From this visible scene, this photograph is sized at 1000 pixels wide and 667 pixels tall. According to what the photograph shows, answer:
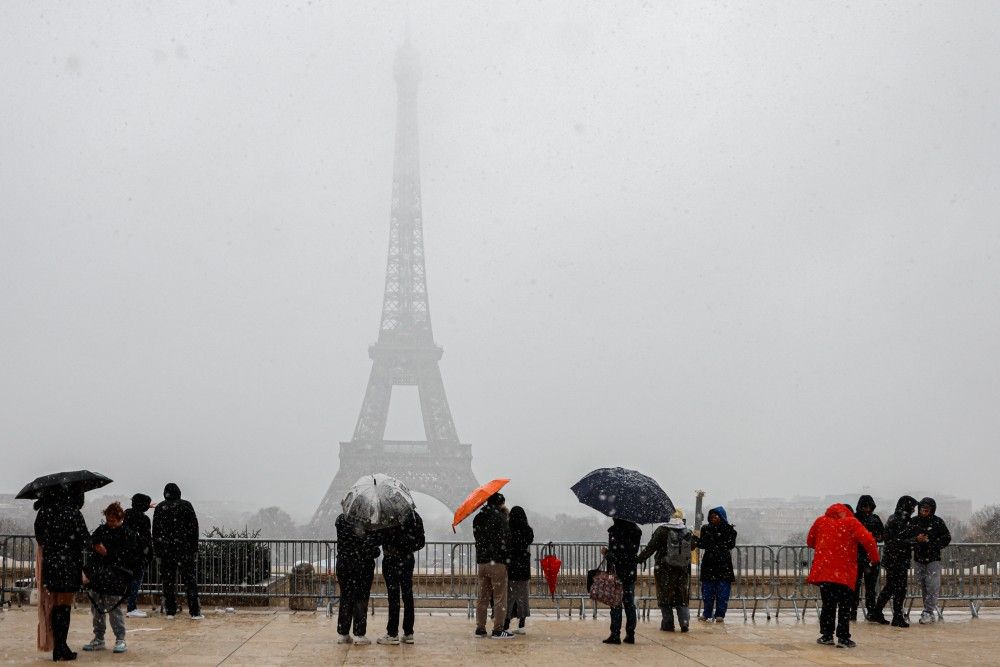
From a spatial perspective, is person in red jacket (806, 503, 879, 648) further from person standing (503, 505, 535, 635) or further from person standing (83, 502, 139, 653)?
person standing (83, 502, 139, 653)

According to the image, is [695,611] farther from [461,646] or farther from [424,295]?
[424,295]

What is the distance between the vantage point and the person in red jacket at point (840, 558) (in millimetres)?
10752

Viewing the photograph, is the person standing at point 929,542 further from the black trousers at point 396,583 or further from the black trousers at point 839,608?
the black trousers at point 396,583

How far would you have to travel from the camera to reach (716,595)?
1351 cm

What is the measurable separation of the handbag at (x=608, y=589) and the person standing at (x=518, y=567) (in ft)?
2.49

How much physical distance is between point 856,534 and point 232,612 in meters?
7.74

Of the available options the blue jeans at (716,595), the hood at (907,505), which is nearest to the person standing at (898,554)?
the hood at (907,505)

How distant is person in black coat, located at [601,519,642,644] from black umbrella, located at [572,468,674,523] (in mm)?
134

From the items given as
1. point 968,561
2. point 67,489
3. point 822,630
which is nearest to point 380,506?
point 67,489

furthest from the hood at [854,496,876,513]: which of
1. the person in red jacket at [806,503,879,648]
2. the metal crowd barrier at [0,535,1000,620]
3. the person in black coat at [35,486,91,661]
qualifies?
the person in black coat at [35,486,91,661]

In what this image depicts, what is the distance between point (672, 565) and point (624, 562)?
1075 mm

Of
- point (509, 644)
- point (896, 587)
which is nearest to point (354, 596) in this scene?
point (509, 644)

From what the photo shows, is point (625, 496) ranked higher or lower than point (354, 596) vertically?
higher

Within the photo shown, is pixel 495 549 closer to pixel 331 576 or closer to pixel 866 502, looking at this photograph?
pixel 331 576
